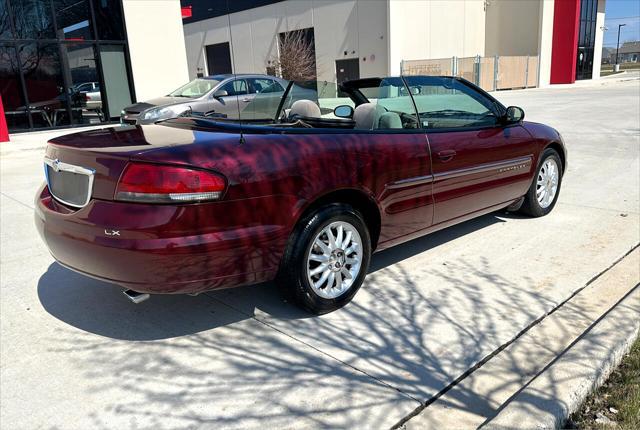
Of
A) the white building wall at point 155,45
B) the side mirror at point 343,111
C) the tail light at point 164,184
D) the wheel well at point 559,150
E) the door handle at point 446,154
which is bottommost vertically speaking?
the wheel well at point 559,150

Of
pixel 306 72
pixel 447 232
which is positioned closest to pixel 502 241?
pixel 447 232

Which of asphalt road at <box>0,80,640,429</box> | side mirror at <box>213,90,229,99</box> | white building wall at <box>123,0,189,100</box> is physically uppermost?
white building wall at <box>123,0,189,100</box>

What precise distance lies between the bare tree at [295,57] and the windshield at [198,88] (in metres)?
26.3

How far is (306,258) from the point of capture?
3246 mm

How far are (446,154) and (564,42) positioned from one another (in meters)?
46.5

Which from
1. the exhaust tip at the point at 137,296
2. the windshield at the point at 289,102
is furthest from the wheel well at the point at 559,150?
the exhaust tip at the point at 137,296

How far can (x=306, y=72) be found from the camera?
41.9 m

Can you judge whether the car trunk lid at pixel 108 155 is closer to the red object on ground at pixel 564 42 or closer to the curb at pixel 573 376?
the curb at pixel 573 376

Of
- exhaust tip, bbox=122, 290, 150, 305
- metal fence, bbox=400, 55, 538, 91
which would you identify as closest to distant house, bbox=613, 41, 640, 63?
metal fence, bbox=400, 55, 538, 91

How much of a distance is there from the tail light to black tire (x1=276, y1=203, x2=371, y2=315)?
64 centimetres

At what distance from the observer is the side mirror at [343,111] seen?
436cm

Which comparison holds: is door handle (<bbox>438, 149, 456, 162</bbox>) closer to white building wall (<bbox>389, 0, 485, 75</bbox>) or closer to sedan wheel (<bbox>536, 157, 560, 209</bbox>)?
sedan wheel (<bbox>536, 157, 560, 209</bbox>)

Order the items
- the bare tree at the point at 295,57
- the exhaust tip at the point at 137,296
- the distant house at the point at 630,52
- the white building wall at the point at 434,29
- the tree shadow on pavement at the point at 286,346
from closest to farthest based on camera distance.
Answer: the tree shadow on pavement at the point at 286,346
the exhaust tip at the point at 137,296
the white building wall at the point at 434,29
the bare tree at the point at 295,57
the distant house at the point at 630,52

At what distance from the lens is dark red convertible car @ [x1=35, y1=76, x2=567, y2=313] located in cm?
279
